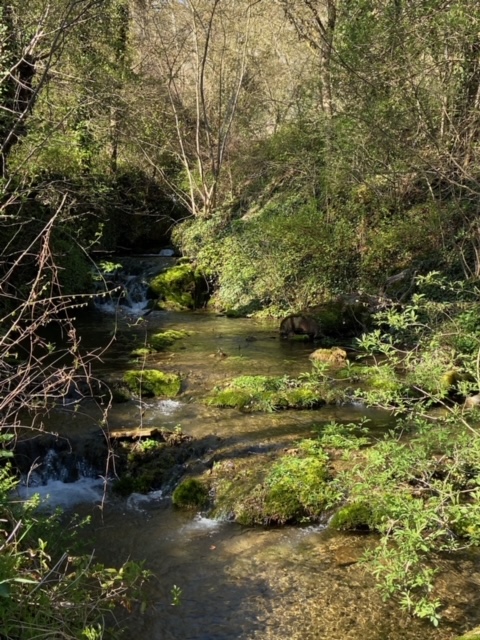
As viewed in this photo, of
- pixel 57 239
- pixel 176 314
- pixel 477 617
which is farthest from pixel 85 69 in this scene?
pixel 477 617

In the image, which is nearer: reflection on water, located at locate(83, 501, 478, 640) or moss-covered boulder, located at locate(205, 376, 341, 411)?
reflection on water, located at locate(83, 501, 478, 640)

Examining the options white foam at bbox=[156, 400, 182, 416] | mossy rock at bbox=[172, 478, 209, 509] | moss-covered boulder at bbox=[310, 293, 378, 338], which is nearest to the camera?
mossy rock at bbox=[172, 478, 209, 509]

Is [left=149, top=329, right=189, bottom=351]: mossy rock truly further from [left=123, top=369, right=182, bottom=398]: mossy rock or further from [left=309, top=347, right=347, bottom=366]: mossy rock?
[left=309, top=347, right=347, bottom=366]: mossy rock

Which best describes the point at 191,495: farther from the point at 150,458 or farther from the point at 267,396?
the point at 267,396

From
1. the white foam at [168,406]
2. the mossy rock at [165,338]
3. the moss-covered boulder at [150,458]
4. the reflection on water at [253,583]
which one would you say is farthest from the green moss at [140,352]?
the reflection on water at [253,583]

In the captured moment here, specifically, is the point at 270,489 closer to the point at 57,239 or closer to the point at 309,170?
the point at 57,239

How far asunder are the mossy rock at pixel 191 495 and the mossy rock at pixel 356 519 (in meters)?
1.56

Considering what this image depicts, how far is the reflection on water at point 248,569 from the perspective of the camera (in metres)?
4.88

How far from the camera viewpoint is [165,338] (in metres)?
13.8

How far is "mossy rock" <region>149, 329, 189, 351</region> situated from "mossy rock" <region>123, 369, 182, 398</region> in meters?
2.34

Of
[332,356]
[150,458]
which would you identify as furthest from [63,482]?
[332,356]

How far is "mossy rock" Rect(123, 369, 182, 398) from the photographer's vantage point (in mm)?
10227

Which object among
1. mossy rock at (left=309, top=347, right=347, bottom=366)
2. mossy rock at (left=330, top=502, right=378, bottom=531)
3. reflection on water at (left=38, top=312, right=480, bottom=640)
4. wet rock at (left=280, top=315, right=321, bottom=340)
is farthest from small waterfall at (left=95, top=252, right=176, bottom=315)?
mossy rock at (left=330, top=502, right=378, bottom=531)

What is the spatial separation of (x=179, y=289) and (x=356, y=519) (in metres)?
12.9
